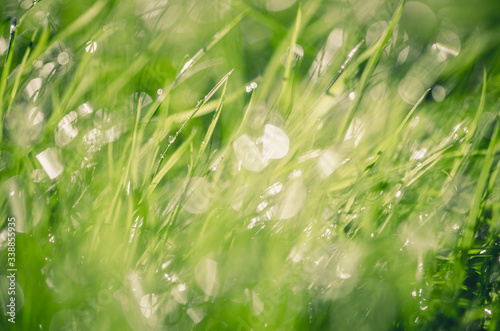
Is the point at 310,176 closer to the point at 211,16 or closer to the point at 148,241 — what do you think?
the point at 148,241

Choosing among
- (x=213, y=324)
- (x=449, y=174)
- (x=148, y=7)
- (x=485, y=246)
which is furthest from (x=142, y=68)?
(x=485, y=246)

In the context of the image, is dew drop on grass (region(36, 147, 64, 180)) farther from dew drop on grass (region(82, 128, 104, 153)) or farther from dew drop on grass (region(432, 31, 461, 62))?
dew drop on grass (region(432, 31, 461, 62))

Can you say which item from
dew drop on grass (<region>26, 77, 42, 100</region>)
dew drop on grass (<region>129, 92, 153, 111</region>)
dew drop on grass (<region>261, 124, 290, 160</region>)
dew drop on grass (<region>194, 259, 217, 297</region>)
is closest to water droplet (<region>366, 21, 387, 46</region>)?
dew drop on grass (<region>261, 124, 290, 160</region>)

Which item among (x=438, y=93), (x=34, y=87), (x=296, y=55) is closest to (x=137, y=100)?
(x=34, y=87)

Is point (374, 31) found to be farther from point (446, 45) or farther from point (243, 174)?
point (243, 174)

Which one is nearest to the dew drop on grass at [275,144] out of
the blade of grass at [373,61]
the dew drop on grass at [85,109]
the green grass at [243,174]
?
the green grass at [243,174]

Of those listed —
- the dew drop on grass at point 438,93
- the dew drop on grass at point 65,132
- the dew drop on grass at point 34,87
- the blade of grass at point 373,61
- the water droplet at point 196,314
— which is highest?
the dew drop on grass at point 34,87

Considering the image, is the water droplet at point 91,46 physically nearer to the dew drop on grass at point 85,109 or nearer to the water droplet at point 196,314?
the dew drop on grass at point 85,109
